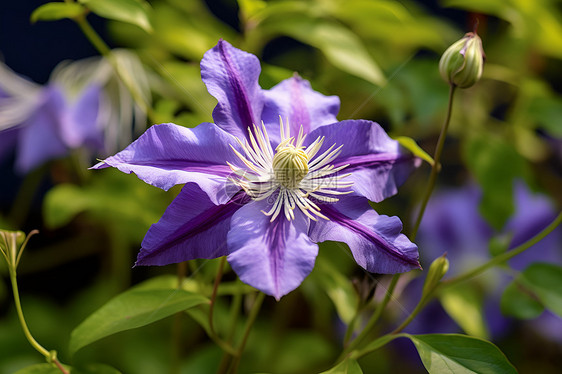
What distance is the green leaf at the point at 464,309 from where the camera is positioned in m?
0.72

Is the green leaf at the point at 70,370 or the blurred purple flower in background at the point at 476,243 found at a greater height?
the green leaf at the point at 70,370

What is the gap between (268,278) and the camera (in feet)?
1.21

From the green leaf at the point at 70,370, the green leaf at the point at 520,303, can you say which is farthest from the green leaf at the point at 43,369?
the green leaf at the point at 520,303

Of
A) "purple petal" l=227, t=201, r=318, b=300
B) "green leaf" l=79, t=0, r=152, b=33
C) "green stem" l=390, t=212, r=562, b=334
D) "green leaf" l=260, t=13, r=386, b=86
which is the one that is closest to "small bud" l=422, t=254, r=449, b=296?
"green stem" l=390, t=212, r=562, b=334

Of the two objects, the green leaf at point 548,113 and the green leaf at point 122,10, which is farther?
the green leaf at point 548,113

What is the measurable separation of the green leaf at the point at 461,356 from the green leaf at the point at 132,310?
0.19 meters

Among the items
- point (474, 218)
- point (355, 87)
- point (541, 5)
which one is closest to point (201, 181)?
point (355, 87)

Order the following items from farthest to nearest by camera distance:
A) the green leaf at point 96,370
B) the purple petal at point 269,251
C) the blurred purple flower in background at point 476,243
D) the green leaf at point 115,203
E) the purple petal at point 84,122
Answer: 1. the blurred purple flower in background at point 476,243
2. the purple petal at point 84,122
3. the green leaf at point 115,203
4. the green leaf at point 96,370
5. the purple petal at point 269,251

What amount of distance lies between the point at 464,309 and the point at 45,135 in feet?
2.10

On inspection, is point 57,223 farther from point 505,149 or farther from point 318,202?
point 505,149

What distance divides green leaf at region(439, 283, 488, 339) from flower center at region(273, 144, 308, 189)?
1.24ft

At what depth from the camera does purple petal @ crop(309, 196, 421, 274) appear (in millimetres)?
415

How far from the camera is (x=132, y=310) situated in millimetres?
474

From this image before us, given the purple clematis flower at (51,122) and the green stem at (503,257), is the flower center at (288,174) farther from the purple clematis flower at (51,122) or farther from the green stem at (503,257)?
the purple clematis flower at (51,122)
